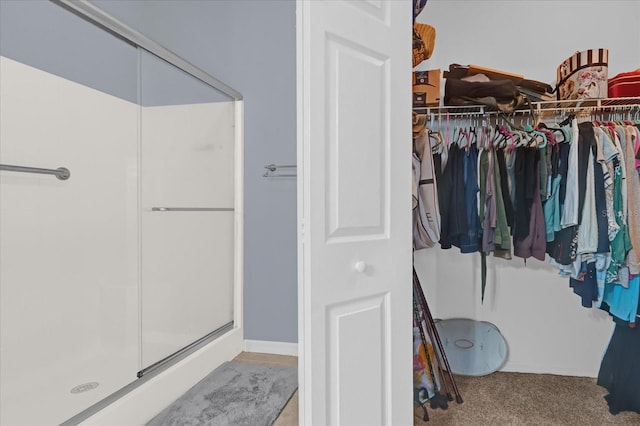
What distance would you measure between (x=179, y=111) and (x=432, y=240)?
1.70 meters

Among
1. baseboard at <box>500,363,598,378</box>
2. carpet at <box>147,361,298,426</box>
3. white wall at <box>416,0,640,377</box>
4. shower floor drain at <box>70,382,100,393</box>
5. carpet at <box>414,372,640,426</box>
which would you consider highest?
white wall at <box>416,0,640,377</box>

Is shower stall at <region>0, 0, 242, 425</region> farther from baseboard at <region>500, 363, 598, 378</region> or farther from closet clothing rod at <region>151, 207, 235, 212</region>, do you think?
baseboard at <region>500, 363, 598, 378</region>

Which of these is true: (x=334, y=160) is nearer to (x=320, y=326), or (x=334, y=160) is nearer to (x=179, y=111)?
(x=320, y=326)

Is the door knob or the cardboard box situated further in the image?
the cardboard box

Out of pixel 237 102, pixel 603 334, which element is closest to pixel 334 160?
pixel 237 102

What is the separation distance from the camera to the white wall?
7.42ft

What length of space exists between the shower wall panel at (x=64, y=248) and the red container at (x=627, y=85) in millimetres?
2600

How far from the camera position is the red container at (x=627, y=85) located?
1.95 m

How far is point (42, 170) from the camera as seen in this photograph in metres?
1.69

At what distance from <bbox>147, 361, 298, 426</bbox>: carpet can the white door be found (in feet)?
2.56

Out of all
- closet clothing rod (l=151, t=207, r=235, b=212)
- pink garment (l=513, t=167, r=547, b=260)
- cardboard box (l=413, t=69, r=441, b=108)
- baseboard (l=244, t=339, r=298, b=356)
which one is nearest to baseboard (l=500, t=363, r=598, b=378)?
pink garment (l=513, t=167, r=547, b=260)

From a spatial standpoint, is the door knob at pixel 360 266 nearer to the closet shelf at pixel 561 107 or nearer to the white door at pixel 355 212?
the white door at pixel 355 212

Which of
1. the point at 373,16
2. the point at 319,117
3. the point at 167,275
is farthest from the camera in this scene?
the point at 167,275

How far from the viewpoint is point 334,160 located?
1.15 m
